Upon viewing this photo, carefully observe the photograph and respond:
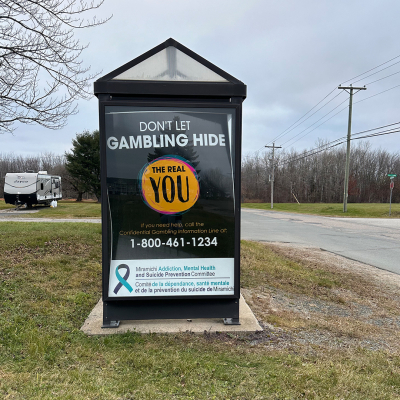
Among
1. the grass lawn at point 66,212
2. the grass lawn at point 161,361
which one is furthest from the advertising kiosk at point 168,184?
the grass lawn at point 66,212

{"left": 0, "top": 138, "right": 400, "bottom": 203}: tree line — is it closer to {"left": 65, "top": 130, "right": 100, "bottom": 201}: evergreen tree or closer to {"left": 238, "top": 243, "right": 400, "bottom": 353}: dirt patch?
{"left": 65, "top": 130, "right": 100, "bottom": 201}: evergreen tree

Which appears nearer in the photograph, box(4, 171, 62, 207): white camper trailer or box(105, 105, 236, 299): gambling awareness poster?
box(105, 105, 236, 299): gambling awareness poster

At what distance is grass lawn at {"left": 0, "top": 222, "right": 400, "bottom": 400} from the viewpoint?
237cm

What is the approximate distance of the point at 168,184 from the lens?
347 centimetres

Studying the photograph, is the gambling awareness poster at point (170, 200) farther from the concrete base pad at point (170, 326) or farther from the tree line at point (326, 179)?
the tree line at point (326, 179)

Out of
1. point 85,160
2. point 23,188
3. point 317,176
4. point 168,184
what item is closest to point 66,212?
point 23,188

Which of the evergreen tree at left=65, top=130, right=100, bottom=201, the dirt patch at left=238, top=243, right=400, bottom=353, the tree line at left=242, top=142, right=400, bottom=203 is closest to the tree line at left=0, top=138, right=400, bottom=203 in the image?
the tree line at left=242, top=142, right=400, bottom=203

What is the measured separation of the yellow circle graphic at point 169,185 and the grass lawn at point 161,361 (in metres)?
1.45

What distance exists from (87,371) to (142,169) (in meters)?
2.02

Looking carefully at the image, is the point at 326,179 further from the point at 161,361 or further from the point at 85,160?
the point at 161,361

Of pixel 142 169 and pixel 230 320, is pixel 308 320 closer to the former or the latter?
pixel 230 320

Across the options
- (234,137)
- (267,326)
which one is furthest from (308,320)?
(234,137)

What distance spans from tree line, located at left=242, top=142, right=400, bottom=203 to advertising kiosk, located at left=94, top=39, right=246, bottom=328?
→ 2456 inches

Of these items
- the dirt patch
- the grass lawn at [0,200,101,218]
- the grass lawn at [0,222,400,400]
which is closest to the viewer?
the grass lawn at [0,222,400,400]
